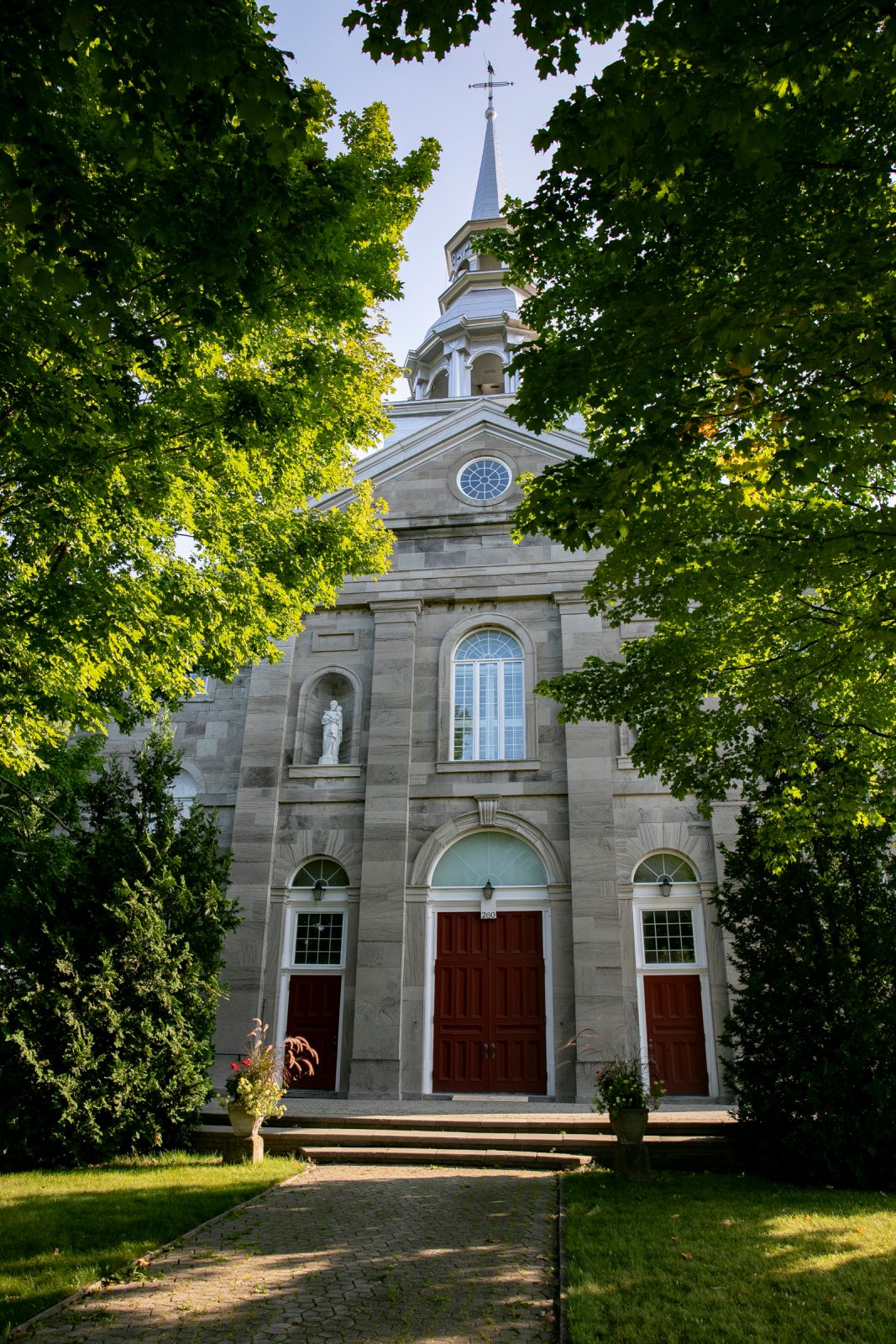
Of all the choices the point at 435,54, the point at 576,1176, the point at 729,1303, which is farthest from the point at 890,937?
the point at 435,54

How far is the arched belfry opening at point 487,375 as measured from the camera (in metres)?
29.0

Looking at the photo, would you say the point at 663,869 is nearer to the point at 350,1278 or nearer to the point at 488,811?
the point at 488,811

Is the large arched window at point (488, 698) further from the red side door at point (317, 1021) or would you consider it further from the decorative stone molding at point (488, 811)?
the red side door at point (317, 1021)

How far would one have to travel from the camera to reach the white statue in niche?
18.1 m

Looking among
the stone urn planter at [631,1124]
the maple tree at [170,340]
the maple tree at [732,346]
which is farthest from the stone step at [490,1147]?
the maple tree at [170,340]

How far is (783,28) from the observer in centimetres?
446

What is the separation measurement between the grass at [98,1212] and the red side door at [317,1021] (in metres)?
4.86

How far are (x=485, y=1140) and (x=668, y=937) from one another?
Answer: 223 inches

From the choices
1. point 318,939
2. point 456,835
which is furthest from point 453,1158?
point 456,835

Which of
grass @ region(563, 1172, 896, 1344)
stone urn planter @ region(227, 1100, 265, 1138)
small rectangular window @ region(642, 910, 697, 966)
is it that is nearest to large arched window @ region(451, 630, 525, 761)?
small rectangular window @ region(642, 910, 697, 966)

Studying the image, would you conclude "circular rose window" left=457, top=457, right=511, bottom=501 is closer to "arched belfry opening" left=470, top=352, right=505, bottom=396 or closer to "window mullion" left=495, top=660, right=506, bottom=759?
"window mullion" left=495, top=660, right=506, bottom=759

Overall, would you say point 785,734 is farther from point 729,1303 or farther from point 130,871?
point 130,871

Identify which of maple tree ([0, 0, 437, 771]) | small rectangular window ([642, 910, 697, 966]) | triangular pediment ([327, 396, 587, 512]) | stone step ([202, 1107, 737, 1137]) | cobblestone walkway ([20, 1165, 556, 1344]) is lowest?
cobblestone walkway ([20, 1165, 556, 1344])

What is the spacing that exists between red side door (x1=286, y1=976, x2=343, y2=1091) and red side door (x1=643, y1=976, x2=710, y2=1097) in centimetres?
569
